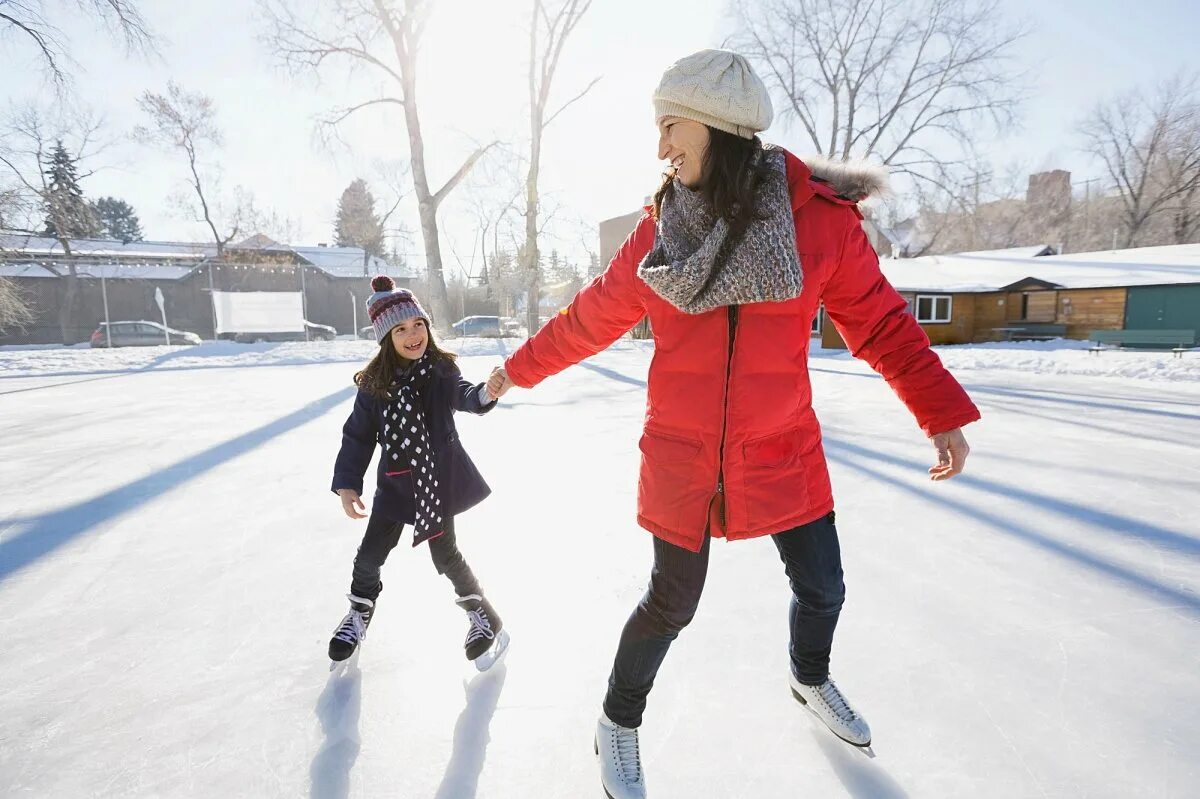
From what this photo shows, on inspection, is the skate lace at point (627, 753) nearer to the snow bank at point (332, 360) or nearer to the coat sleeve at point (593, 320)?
the coat sleeve at point (593, 320)

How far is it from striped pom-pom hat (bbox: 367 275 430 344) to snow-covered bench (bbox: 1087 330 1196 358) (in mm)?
15876

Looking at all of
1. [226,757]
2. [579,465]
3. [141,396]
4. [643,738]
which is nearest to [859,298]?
[643,738]

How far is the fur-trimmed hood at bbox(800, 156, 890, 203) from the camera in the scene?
1.35m

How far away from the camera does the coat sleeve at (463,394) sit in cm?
179

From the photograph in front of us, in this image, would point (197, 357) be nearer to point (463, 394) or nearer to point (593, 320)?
point (463, 394)

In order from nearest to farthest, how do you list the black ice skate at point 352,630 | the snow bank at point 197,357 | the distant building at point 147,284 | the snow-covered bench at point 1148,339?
1. the black ice skate at point 352,630
2. the snow bank at point 197,357
3. the snow-covered bench at point 1148,339
4. the distant building at point 147,284

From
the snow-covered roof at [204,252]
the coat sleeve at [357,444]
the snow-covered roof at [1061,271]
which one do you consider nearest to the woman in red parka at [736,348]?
the coat sleeve at [357,444]

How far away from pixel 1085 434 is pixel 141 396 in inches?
404

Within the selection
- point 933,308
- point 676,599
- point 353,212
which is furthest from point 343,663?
point 353,212

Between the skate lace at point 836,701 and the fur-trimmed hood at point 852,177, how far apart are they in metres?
1.23

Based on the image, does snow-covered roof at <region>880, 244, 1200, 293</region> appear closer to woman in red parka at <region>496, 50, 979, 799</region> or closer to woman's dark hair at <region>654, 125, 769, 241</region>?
woman in red parka at <region>496, 50, 979, 799</region>

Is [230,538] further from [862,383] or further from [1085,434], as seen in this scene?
[862,383]

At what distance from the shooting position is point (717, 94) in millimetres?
1203

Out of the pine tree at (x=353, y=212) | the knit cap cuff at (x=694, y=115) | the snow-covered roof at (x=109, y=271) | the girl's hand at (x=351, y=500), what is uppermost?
the pine tree at (x=353, y=212)
